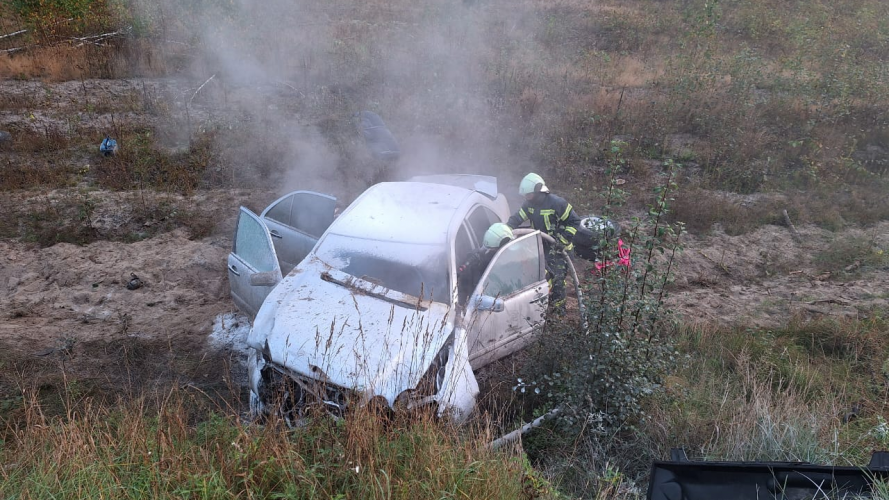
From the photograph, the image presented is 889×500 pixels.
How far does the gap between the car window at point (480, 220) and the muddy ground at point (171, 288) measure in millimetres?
1978

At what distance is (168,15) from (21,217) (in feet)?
28.8

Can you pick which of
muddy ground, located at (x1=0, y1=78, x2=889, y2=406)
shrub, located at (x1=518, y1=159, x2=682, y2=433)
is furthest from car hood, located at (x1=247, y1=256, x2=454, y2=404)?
shrub, located at (x1=518, y1=159, x2=682, y2=433)

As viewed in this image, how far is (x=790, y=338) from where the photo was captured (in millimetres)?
5395

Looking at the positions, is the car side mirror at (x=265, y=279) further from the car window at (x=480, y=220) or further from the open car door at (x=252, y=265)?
the car window at (x=480, y=220)

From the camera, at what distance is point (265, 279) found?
4.56 meters

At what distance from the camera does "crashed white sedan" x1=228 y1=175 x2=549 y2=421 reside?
12.0ft

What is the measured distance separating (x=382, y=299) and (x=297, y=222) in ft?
6.63

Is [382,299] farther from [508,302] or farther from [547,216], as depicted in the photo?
[547,216]

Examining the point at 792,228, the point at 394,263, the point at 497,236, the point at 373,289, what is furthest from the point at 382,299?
the point at 792,228

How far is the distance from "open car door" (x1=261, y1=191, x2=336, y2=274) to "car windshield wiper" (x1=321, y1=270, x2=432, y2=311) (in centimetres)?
106

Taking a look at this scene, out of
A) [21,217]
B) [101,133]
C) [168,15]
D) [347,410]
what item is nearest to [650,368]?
[347,410]

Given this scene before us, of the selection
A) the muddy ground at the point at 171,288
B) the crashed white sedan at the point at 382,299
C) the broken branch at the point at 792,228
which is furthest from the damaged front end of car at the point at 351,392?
the broken branch at the point at 792,228

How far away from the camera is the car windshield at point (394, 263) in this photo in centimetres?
448

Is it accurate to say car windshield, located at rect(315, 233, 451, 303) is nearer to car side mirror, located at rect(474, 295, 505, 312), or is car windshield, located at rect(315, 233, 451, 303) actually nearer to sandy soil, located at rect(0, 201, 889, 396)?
car side mirror, located at rect(474, 295, 505, 312)
